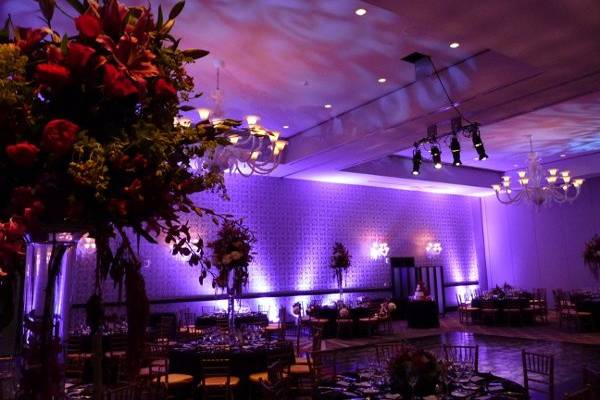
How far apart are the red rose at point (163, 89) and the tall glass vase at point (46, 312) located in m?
0.37

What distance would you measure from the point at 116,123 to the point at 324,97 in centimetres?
869

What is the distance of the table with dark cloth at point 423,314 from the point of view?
14.1 m

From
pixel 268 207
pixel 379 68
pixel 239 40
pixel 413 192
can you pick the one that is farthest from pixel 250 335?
pixel 413 192

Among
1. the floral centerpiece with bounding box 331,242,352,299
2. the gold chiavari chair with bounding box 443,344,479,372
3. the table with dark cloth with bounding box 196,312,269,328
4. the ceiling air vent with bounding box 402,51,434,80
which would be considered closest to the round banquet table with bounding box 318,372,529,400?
the gold chiavari chair with bounding box 443,344,479,372

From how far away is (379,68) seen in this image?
8266mm

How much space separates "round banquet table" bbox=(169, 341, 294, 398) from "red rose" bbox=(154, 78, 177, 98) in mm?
5543

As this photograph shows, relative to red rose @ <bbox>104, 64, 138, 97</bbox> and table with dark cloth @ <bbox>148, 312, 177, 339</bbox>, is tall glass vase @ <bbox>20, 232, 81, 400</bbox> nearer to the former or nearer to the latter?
red rose @ <bbox>104, 64, 138, 97</bbox>

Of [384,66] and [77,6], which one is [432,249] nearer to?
[384,66]

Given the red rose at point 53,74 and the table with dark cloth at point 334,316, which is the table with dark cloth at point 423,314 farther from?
the red rose at point 53,74

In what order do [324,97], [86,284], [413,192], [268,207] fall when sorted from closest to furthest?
[324,97], [86,284], [268,207], [413,192]

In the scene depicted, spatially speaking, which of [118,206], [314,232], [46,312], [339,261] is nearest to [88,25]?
[118,206]

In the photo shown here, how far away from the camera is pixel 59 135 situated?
945mm

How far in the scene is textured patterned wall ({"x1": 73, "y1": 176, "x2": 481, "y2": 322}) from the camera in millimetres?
12727

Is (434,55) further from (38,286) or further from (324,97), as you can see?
(38,286)
